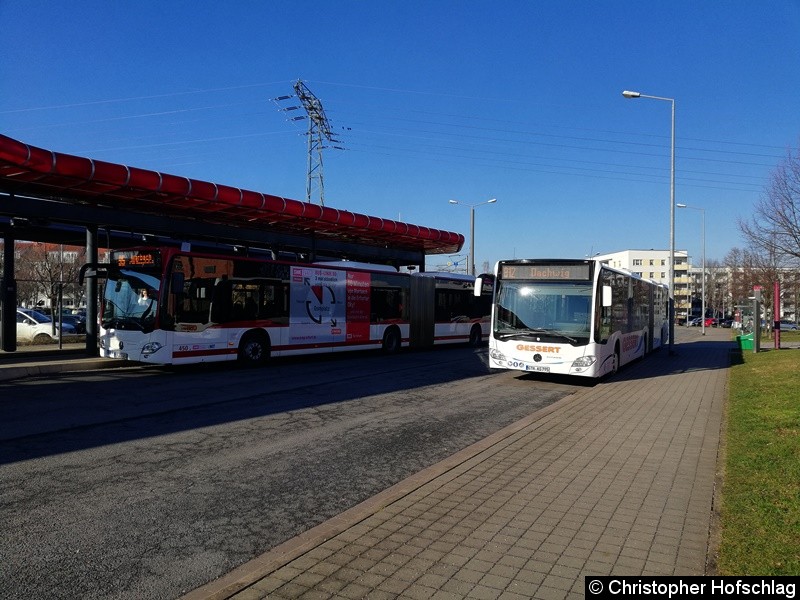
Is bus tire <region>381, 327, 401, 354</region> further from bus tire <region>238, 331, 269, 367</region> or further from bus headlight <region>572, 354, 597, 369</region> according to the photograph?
bus headlight <region>572, 354, 597, 369</region>

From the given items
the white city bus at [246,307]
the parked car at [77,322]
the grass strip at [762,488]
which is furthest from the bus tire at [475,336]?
the parked car at [77,322]

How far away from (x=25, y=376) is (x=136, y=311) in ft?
9.29

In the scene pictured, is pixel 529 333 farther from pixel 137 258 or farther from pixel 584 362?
pixel 137 258

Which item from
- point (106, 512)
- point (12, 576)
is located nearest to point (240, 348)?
point (106, 512)

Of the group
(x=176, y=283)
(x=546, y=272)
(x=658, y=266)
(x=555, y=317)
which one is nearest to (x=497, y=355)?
(x=555, y=317)

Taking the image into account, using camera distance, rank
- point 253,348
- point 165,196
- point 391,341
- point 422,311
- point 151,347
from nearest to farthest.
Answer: point 151,347 → point 253,348 → point 165,196 → point 391,341 → point 422,311

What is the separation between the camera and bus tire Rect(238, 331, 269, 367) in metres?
16.9

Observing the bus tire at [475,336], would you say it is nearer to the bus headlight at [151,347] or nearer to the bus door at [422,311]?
the bus door at [422,311]

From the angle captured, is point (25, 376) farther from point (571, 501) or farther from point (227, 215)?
point (571, 501)

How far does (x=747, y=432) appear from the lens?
824 centimetres

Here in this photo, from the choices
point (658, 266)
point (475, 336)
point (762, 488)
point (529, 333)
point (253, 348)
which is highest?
point (658, 266)

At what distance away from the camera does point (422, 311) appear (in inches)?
963

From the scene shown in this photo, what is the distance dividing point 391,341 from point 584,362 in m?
10.5

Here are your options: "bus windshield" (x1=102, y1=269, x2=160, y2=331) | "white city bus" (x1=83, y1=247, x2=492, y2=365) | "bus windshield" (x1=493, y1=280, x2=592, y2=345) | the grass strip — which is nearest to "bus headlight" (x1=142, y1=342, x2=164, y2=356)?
"white city bus" (x1=83, y1=247, x2=492, y2=365)
